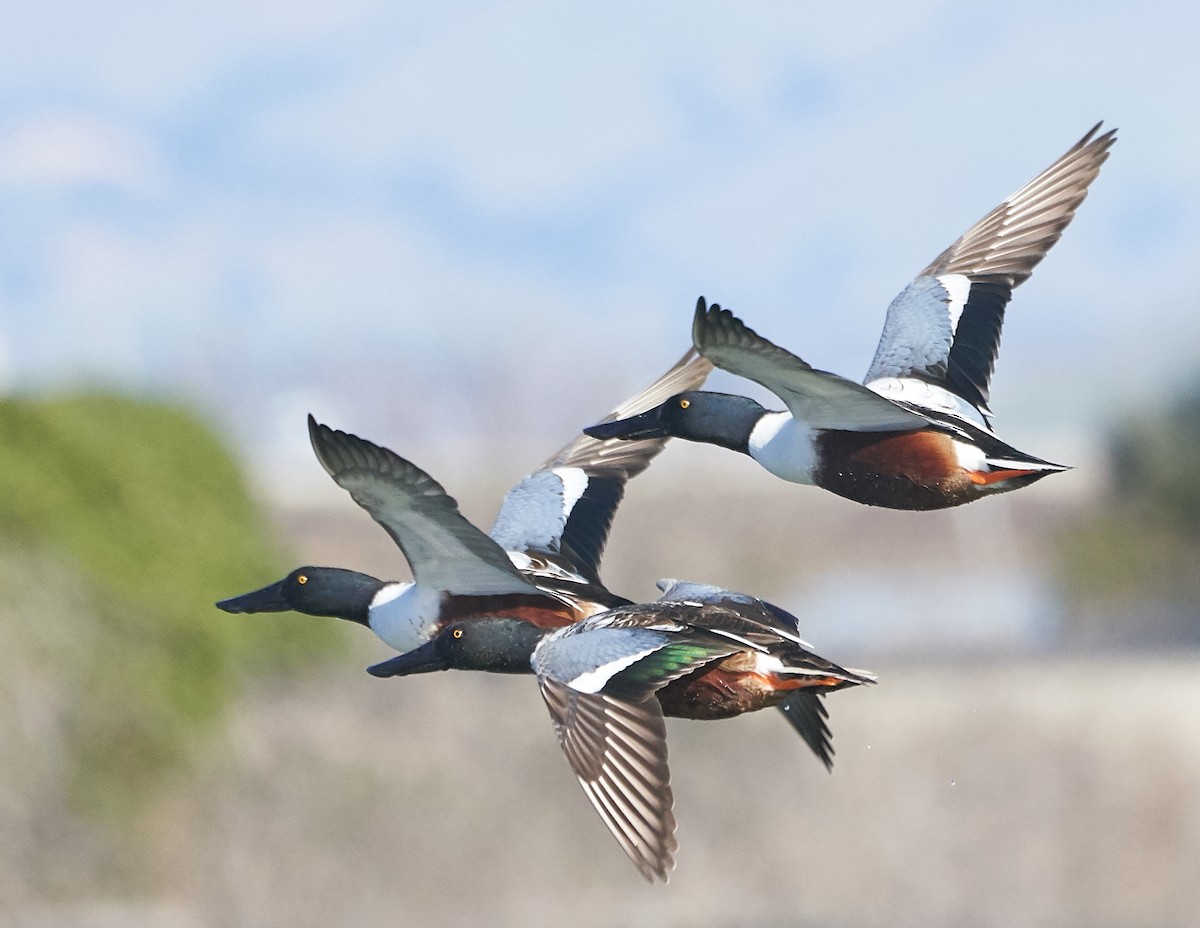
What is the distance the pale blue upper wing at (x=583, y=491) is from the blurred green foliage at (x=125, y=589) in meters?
12.1

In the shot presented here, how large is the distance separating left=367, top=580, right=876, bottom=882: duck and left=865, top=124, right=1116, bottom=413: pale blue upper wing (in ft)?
4.96

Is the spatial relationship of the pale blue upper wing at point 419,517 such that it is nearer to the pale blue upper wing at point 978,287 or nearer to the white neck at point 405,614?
the white neck at point 405,614

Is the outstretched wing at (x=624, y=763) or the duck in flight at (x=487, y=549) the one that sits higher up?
the duck in flight at (x=487, y=549)

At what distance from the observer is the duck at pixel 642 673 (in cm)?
647

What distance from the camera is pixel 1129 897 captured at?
25.8m

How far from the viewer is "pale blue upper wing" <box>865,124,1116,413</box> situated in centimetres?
855

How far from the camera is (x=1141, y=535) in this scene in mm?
47562

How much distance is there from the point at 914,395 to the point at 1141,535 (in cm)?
4097

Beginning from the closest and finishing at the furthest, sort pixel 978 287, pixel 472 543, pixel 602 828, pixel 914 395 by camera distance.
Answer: pixel 472 543, pixel 914 395, pixel 978 287, pixel 602 828

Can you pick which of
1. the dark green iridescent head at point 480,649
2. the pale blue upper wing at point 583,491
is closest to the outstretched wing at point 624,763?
the dark green iridescent head at point 480,649

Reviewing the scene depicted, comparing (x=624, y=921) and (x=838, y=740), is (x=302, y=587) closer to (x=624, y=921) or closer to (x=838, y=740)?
(x=624, y=921)

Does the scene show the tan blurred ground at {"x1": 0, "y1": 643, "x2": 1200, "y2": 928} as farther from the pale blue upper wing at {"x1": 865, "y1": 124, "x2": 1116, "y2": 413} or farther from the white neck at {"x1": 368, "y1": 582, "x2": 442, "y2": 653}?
the pale blue upper wing at {"x1": 865, "y1": 124, "x2": 1116, "y2": 413}

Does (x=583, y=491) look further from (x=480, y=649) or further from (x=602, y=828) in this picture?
(x=602, y=828)

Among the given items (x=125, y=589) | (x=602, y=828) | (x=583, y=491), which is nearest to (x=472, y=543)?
(x=583, y=491)
